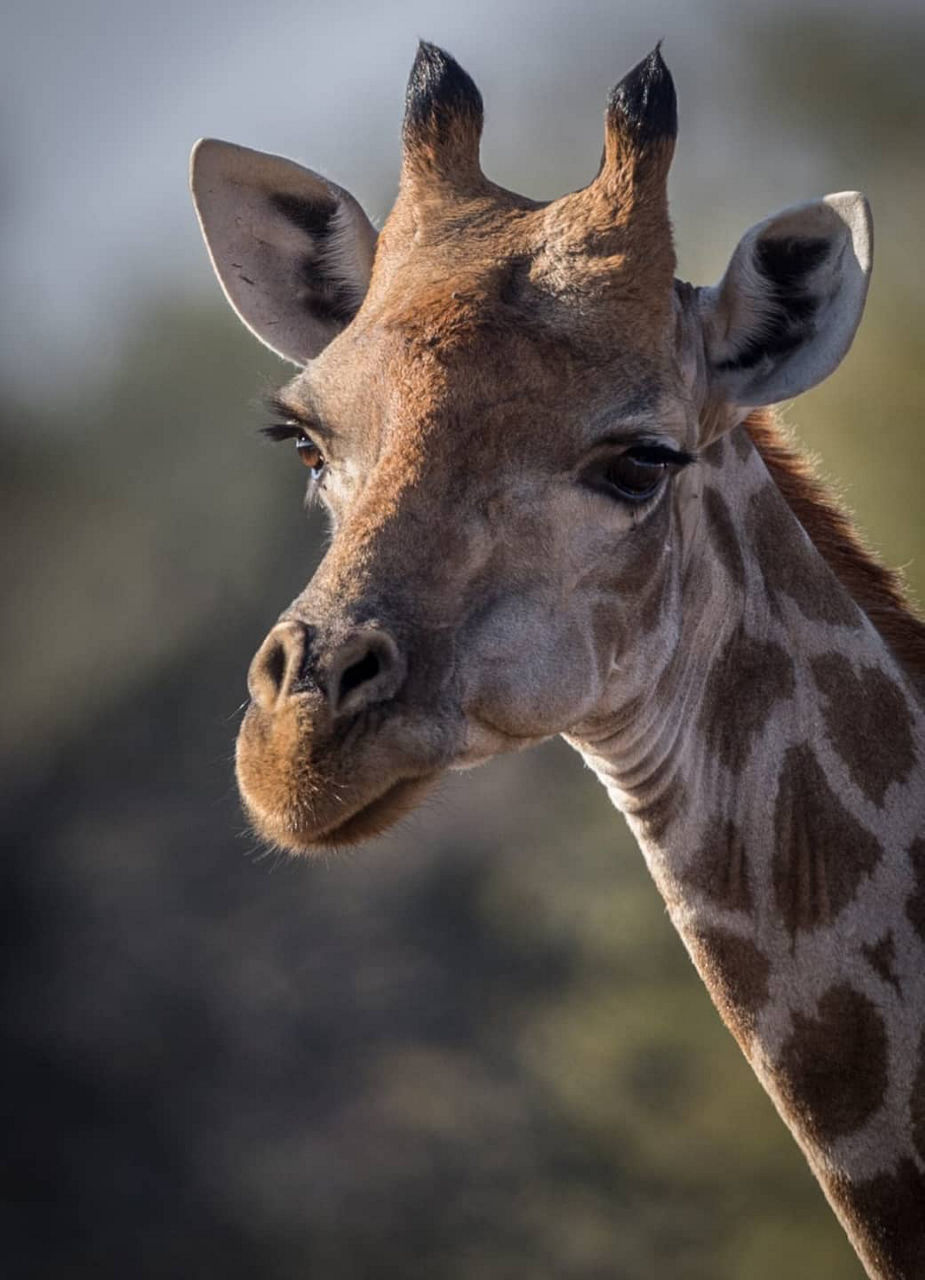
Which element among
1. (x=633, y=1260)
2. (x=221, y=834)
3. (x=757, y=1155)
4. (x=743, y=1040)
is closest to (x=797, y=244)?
(x=743, y=1040)

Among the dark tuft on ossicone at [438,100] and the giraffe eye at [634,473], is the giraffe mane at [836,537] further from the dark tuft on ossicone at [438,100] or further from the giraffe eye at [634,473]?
the dark tuft on ossicone at [438,100]

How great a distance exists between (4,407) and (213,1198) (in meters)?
14.1

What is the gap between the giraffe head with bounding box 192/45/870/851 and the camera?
4.22m

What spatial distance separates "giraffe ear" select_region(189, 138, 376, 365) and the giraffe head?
0.02 meters

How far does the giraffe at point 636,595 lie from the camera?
4.36m

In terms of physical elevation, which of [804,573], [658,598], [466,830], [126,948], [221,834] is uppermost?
[804,573]

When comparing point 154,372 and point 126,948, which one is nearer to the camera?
point 126,948

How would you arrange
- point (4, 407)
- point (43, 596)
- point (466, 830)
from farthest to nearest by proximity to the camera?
point (4, 407) → point (43, 596) → point (466, 830)

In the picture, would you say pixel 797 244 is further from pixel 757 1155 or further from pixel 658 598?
pixel 757 1155

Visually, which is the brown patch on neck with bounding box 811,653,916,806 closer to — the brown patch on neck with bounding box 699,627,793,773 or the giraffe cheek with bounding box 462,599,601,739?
the brown patch on neck with bounding box 699,627,793,773

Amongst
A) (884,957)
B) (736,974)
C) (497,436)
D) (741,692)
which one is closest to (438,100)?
(497,436)

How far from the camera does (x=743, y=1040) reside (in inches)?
201

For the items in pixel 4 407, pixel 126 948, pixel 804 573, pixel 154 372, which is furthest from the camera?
pixel 4 407

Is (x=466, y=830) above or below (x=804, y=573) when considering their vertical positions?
below
